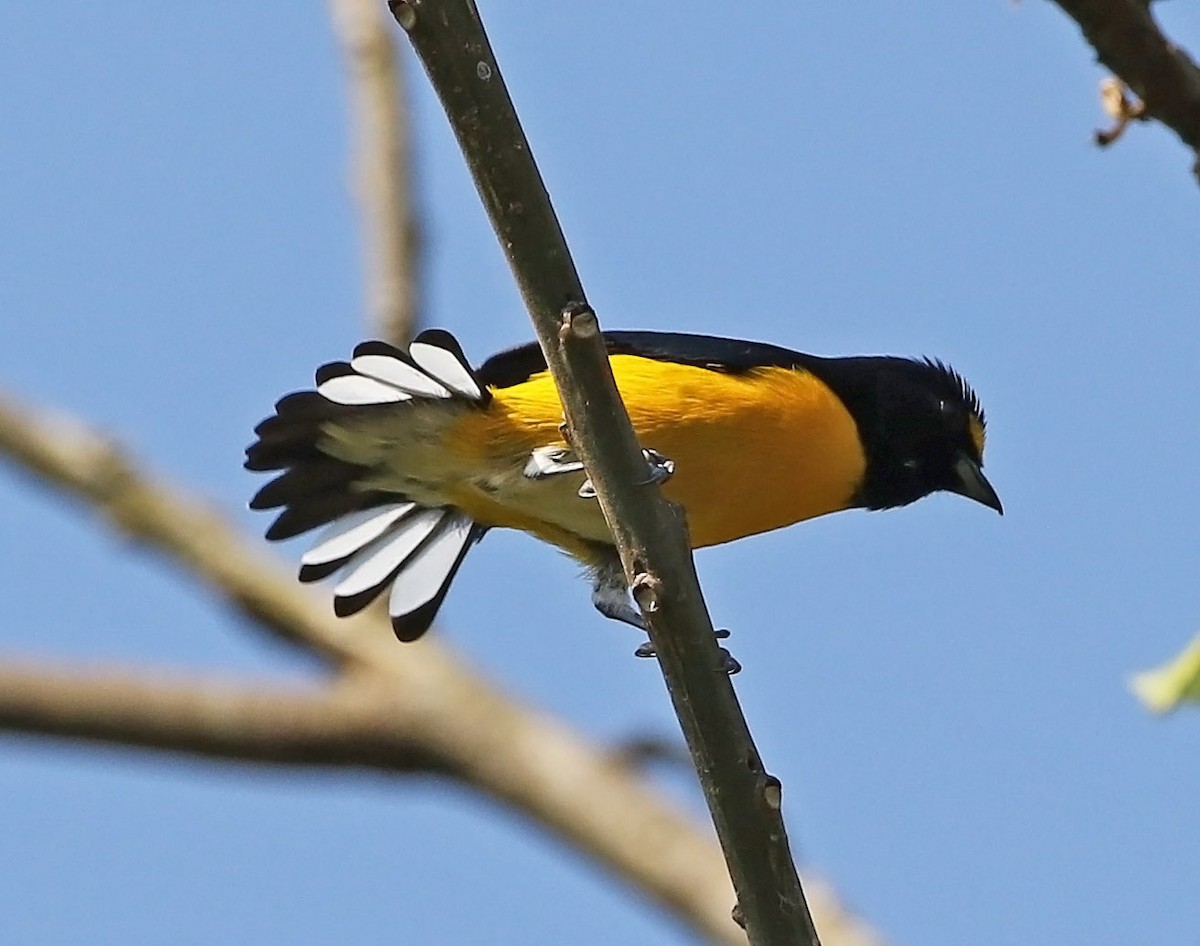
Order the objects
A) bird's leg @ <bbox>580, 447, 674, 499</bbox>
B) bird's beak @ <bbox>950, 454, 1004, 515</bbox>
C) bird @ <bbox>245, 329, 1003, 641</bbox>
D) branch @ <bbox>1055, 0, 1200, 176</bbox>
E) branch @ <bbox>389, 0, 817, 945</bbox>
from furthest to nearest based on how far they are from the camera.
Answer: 1. bird's beak @ <bbox>950, 454, 1004, 515</bbox>
2. bird @ <bbox>245, 329, 1003, 641</bbox>
3. branch @ <bbox>1055, 0, 1200, 176</bbox>
4. bird's leg @ <bbox>580, 447, 674, 499</bbox>
5. branch @ <bbox>389, 0, 817, 945</bbox>

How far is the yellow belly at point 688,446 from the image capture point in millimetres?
4184

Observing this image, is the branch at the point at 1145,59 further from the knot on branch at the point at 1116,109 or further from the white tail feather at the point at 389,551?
the white tail feather at the point at 389,551

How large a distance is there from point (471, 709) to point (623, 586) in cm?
274

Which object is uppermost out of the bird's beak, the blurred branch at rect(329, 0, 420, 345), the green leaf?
the blurred branch at rect(329, 0, 420, 345)

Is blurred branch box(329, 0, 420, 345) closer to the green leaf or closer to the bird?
the bird

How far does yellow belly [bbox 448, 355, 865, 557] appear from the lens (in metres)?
4.18

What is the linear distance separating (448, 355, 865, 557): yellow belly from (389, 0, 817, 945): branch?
4.93 feet

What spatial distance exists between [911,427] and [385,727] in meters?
2.62

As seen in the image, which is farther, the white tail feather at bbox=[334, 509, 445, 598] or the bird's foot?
the white tail feather at bbox=[334, 509, 445, 598]

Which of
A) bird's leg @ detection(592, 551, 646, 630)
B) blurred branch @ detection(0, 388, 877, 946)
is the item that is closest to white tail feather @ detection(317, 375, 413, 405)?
bird's leg @ detection(592, 551, 646, 630)

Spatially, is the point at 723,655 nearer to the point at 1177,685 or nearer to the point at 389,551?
the point at 1177,685

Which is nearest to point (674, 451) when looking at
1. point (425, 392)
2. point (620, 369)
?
point (620, 369)

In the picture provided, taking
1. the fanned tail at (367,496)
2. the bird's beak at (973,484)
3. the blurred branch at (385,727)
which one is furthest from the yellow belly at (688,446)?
the blurred branch at (385,727)

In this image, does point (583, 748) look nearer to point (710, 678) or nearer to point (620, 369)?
point (620, 369)
